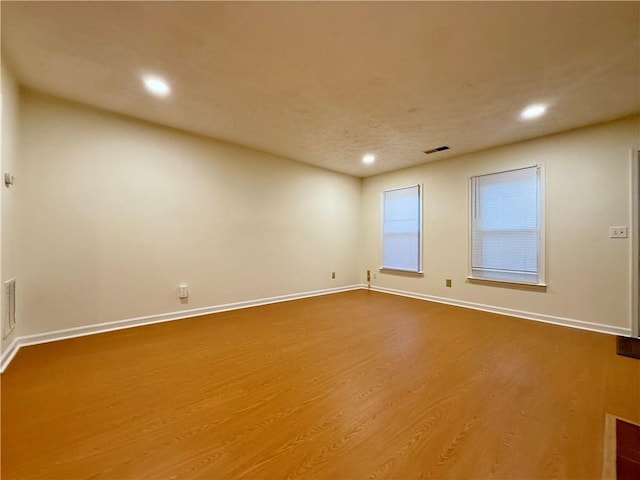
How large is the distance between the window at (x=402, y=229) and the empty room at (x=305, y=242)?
0.33 ft

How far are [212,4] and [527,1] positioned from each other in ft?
6.02

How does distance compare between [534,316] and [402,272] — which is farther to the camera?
[402,272]

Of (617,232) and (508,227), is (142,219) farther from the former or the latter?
(617,232)

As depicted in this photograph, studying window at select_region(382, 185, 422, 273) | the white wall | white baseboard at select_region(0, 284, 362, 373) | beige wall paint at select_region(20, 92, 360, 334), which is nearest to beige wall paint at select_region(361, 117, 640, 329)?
the white wall

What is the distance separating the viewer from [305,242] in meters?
4.91

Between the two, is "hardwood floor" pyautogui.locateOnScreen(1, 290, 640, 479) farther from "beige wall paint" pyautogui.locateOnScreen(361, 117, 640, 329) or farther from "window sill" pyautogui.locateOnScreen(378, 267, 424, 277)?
"window sill" pyautogui.locateOnScreen(378, 267, 424, 277)

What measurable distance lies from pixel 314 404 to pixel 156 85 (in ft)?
9.67

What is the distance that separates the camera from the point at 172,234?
136 inches

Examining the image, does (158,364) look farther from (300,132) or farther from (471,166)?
(471,166)

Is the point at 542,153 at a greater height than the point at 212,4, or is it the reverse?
the point at 212,4

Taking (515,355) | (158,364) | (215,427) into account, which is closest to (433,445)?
(215,427)

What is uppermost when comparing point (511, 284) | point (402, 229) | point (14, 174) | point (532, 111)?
point (532, 111)

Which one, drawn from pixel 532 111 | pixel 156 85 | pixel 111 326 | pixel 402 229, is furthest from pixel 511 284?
pixel 111 326

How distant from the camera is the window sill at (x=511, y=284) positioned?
3576 millimetres
